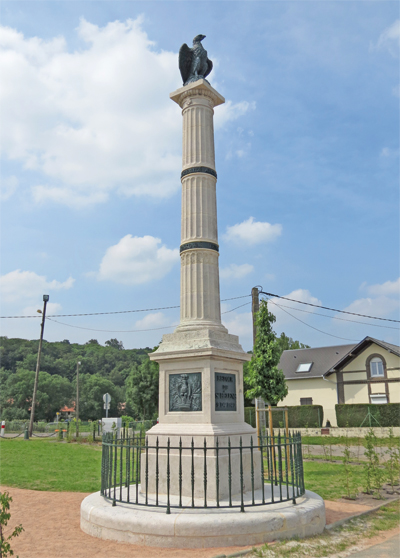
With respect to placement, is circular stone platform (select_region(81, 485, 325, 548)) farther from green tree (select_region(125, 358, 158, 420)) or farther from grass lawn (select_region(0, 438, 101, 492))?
green tree (select_region(125, 358, 158, 420))

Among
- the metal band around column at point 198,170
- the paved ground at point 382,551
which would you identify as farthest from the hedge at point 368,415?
the paved ground at point 382,551

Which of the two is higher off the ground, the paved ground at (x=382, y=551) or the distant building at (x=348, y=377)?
the distant building at (x=348, y=377)

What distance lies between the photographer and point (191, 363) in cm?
861

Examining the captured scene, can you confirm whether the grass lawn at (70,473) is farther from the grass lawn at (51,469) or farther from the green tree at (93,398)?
the green tree at (93,398)

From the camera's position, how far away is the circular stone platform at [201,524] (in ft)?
20.0

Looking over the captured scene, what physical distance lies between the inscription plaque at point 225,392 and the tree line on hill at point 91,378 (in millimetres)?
4499

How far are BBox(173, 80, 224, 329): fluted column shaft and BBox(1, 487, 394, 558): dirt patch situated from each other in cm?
419

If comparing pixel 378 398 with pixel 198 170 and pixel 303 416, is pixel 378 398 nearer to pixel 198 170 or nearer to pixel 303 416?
pixel 303 416

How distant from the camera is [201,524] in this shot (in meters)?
6.12

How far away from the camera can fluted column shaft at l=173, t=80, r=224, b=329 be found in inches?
374

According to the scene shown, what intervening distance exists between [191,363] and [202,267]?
2.23 meters

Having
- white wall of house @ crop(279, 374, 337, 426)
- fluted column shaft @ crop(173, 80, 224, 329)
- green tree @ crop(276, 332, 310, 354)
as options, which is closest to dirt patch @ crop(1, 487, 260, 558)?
fluted column shaft @ crop(173, 80, 224, 329)

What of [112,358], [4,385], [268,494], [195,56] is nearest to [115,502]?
[268,494]

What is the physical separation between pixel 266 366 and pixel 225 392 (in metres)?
5.44
